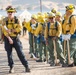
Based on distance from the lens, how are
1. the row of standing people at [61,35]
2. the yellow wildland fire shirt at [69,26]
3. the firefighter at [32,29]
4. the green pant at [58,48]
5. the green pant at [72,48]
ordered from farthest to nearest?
the firefighter at [32,29] < the green pant at [58,48] < the green pant at [72,48] < the row of standing people at [61,35] < the yellow wildland fire shirt at [69,26]

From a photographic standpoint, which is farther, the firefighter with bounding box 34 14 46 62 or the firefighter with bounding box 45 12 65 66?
the firefighter with bounding box 34 14 46 62

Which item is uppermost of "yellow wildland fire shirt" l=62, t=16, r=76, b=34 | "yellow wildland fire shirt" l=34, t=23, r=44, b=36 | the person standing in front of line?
the person standing in front of line

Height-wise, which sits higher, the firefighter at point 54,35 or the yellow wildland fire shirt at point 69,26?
the yellow wildland fire shirt at point 69,26

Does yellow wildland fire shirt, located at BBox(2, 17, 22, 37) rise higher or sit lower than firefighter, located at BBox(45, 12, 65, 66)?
higher

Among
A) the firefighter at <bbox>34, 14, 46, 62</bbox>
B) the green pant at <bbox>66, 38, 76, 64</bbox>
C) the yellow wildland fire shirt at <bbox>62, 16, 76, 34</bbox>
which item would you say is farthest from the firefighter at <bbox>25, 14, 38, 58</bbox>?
the green pant at <bbox>66, 38, 76, 64</bbox>

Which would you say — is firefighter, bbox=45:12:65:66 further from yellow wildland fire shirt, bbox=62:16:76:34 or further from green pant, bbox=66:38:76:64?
green pant, bbox=66:38:76:64

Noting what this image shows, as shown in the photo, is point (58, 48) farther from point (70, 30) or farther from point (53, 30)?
point (70, 30)

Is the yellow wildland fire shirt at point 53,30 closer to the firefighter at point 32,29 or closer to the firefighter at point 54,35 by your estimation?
the firefighter at point 54,35

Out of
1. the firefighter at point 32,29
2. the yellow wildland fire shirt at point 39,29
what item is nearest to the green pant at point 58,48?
the yellow wildland fire shirt at point 39,29

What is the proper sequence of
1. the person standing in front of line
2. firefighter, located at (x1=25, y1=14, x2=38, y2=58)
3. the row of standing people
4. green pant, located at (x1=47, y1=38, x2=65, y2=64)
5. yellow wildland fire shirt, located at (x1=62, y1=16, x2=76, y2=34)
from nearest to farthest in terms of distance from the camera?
the person standing in front of line → yellow wildland fire shirt, located at (x1=62, y1=16, x2=76, y2=34) → the row of standing people → green pant, located at (x1=47, y1=38, x2=65, y2=64) → firefighter, located at (x1=25, y1=14, x2=38, y2=58)

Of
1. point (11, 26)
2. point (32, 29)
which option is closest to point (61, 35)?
point (11, 26)

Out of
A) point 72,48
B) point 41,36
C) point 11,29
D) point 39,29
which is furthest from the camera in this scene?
point 41,36

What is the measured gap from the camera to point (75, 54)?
537 inches

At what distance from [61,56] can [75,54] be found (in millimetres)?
541
